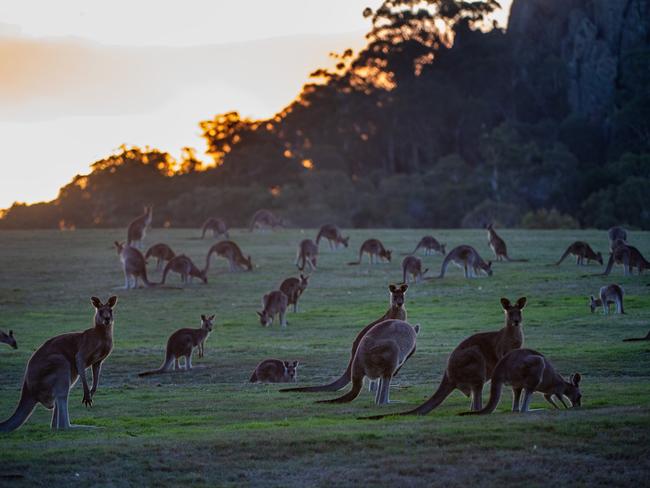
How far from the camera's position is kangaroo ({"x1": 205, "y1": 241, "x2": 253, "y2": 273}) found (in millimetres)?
36031

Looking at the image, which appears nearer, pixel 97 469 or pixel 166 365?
pixel 97 469

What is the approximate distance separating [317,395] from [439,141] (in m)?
72.2

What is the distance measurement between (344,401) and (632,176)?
54.8m

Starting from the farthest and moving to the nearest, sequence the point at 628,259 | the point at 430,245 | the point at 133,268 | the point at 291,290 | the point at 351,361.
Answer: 1. the point at 430,245
2. the point at 133,268
3. the point at 628,259
4. the point at 291,290
5. the point at 351,361

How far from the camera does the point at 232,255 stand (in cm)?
3612

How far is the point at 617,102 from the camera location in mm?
80875

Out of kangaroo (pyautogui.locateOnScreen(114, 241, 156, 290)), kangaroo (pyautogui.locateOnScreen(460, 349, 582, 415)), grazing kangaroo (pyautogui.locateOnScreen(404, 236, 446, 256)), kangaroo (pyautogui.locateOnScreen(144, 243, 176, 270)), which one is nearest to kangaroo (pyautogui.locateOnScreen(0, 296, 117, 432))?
kangaroo (pyautogui.locateOnScreen(460, 349, 582, 415))

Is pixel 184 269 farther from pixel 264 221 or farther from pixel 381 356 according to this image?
pixel 381 356

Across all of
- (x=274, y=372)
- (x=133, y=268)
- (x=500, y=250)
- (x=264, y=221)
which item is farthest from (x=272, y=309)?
(x=264, y=221)

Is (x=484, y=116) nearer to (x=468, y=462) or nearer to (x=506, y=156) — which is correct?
(x=506, y=156)

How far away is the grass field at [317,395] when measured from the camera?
10422 millimetres

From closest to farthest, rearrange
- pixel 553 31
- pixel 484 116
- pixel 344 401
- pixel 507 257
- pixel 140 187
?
1. pixel 344 401
2. pixel 507 257
3. pixel 140 187
4. pixel 484 116
5. pixel 553 31

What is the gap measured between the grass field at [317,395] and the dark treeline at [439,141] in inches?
1260

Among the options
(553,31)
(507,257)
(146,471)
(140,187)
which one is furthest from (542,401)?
(553,31)
